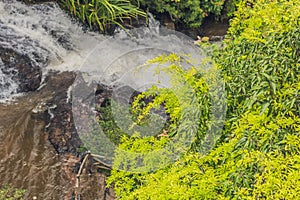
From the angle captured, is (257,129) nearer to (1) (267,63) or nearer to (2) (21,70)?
(1) (267,63)

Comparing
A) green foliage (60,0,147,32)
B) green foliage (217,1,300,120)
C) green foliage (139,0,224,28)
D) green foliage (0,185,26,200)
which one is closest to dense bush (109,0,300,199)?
green foliage (217,1,300,120)

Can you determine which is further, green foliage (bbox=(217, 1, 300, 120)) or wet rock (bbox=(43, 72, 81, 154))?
wet rock (bbox=(43, 72, 81, 154))

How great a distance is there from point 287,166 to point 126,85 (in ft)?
10.9

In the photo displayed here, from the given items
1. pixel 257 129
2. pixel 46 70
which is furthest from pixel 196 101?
pixel 46 70

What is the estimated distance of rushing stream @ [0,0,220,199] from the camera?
4094mm

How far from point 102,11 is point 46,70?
125 centimetres

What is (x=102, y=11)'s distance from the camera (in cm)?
577

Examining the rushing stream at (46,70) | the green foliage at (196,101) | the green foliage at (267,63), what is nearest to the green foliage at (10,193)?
the rushing stream at (46,70)

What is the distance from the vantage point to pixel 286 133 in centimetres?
197

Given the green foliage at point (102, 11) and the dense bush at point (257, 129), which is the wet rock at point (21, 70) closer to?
the green foliage at point (102, 11)

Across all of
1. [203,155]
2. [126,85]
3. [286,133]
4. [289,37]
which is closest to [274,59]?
[289,37]

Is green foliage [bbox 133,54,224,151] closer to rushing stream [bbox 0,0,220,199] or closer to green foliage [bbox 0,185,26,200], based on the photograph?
rushing stream [bbox 0,0,220,199]

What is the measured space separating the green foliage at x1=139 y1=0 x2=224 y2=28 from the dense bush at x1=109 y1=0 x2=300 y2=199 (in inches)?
145

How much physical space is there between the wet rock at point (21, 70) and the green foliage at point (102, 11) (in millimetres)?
1099
